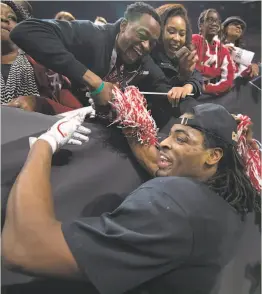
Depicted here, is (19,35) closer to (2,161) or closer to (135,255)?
(2,161)

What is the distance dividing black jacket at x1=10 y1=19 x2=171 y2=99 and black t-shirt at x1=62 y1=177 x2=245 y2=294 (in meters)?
0.20

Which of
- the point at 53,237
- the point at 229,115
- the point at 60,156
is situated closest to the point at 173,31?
the point at 229,115

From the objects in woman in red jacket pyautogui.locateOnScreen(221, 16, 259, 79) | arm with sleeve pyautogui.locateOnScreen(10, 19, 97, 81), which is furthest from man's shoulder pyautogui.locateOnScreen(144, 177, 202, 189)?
woman in red jacket pyautogui.locateOnScreen(221, 16, 259, 79)

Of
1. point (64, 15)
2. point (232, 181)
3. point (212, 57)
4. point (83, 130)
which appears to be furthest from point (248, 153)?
point (64, 15)

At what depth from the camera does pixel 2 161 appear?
24.8 inches

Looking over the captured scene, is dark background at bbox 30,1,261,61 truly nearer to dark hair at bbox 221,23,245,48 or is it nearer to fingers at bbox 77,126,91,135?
dark hair at bbox 221,23,245,48

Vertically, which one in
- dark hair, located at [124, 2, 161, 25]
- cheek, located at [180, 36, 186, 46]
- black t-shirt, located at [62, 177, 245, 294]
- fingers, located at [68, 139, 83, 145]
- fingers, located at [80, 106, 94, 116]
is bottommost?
black t-shirt, located at [62, 177, 245, 294]

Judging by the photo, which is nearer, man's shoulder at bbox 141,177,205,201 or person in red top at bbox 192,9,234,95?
man's shoulder at bbox 141,177,205,201

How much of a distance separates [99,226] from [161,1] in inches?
16.5

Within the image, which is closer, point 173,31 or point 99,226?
point 99,226

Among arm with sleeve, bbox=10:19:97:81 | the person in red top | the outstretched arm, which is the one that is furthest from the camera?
the person in red top

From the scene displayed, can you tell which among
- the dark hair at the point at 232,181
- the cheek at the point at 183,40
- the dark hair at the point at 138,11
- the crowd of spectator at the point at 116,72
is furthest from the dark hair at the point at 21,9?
the dark hair at the point at 232,181

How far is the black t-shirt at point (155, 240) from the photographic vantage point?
1.83 ft

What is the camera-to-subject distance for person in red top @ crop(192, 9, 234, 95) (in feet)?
2.59
